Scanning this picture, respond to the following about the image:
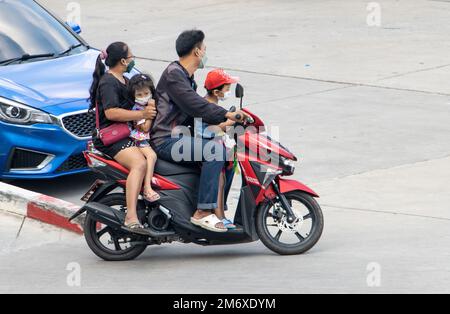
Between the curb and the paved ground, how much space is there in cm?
32

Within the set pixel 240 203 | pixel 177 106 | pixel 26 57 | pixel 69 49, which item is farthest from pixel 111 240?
pixel 69 49

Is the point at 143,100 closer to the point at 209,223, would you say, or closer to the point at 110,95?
the point at 110,95

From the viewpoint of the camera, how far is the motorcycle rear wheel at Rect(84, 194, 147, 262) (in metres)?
8.45

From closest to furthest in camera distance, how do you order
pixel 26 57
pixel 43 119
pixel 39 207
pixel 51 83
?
pixel 39 207
pixel 43 119
pixel 51 83
pixel 26 57

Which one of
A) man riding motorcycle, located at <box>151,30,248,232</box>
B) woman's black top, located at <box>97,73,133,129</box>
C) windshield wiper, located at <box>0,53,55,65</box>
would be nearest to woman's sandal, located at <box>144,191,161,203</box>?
man riding motorcycle, located at <box>151,30,248,232</box>

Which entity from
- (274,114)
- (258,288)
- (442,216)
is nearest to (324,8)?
(274,114)

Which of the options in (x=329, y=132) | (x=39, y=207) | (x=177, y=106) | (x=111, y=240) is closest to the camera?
(x=177, y=106)

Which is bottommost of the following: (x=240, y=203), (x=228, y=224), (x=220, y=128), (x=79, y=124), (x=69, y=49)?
(x=228, y=224)

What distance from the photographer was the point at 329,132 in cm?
1220

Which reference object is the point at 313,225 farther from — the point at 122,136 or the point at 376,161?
the point at 376,161

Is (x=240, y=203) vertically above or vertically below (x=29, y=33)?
below

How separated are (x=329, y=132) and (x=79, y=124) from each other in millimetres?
3070

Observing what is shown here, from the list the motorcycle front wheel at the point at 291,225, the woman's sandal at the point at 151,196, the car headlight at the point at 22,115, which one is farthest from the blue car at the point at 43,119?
the motorcycle front wheel at the point at 291,225

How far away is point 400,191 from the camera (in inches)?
400
